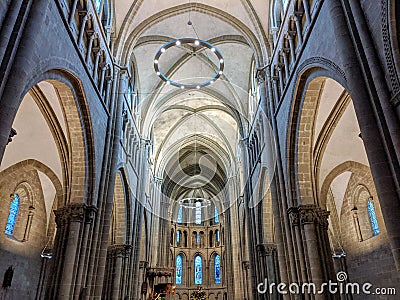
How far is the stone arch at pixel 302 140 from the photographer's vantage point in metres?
12.1

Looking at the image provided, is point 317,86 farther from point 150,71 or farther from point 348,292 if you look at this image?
point 150,71

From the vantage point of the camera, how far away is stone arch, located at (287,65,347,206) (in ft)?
39.7

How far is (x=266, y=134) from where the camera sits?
16.3 m

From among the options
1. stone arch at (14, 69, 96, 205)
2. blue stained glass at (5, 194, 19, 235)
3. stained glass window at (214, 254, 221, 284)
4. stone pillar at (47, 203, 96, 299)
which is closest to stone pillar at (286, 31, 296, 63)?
stone arch at (14, 69, 96, 205)

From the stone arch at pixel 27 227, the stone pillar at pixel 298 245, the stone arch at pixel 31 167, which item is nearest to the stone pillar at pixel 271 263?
the stone pillar at pixel 298 245

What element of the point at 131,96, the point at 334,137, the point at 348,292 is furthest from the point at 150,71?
the point at 348,292

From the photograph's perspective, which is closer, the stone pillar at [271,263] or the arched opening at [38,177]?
the arched opening at [38,177]

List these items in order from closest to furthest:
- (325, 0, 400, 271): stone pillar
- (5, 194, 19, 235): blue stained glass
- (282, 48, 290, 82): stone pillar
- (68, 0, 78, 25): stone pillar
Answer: (325, 0, 400, 271): stone pillar < (68, 0, 78, 25): stone pillar < (282, 48, 290, 82): stone pillar < (5, 194, 19, 235): blue stained glass

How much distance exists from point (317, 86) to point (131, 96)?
12.0 m

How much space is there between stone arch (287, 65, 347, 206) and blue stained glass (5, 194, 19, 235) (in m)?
13.5

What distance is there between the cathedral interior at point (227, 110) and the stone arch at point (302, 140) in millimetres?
50

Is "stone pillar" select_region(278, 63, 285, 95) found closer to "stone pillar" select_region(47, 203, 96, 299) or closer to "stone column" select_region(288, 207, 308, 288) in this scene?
"stone column" select_region(288, 207, 308, 288)

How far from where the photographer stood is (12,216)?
55.8 feet

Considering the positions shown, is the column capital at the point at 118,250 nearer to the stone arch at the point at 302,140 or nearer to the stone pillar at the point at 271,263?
the stone pillar at the point at 271,263
